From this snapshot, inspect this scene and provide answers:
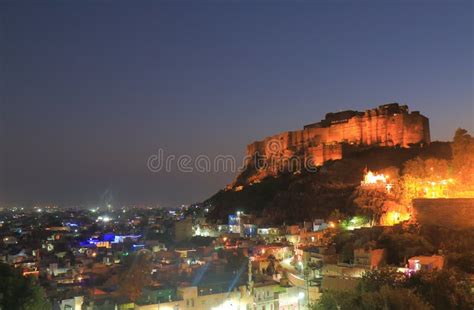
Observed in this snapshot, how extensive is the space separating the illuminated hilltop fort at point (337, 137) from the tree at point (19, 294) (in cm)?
4337

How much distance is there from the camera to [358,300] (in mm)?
13992

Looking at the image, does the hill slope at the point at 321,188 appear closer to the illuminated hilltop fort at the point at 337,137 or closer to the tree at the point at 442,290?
the illuminated hilltop fort at the point at 337,137

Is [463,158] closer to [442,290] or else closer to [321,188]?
[442,290]

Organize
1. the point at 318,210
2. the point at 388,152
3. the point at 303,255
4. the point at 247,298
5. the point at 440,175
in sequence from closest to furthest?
the point at 247,298
the point at 303,255
the point at 440,175
the point at 318,210
the point at 388,152

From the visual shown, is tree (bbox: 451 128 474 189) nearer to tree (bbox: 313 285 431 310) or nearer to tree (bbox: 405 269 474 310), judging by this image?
tree (bbox: 405 269 474 310)

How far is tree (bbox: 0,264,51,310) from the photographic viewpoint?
53.8ft

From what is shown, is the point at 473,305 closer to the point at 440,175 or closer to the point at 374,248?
the point at 374,248

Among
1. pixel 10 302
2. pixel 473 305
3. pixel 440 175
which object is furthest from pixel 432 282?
pixel 440 175

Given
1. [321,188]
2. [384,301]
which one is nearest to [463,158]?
[321,188]

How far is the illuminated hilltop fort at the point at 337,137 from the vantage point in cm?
→ 5478

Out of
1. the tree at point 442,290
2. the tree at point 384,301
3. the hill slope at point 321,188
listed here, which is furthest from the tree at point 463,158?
the tree at point 384,301

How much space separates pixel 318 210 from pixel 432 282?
92.0ft

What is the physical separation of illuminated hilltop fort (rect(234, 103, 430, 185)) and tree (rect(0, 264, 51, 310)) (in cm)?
4337

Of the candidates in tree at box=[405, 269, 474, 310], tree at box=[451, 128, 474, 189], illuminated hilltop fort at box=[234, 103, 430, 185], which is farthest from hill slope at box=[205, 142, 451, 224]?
tree at box=[405, 269, 474, 310]
